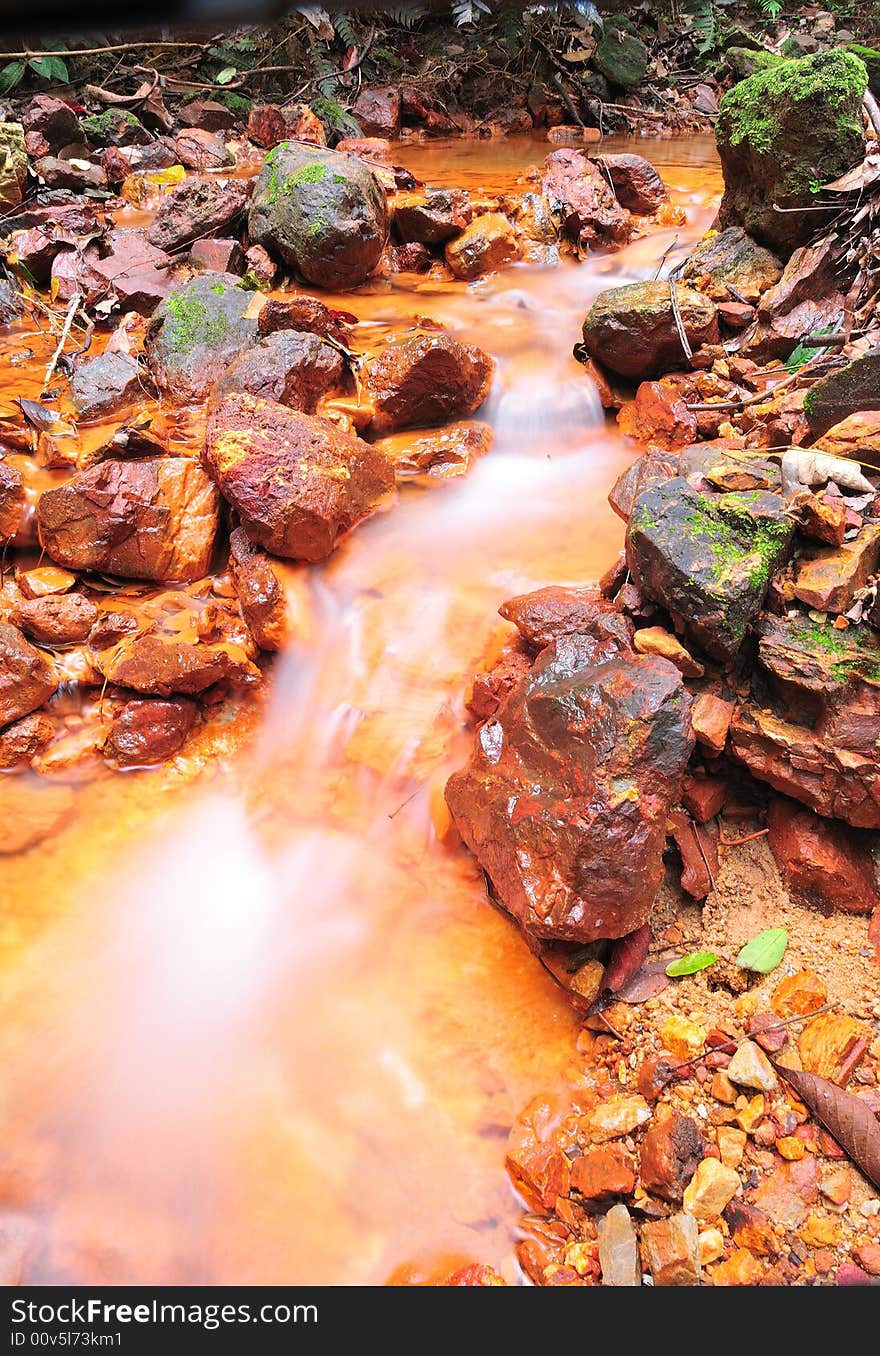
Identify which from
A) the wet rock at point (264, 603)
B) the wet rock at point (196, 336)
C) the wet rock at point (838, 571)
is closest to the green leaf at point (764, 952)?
Result: the wet rock at point (838, 571)

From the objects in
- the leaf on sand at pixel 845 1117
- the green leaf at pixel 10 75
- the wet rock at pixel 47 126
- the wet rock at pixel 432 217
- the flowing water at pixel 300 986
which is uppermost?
the green leaf at pixel 10 75

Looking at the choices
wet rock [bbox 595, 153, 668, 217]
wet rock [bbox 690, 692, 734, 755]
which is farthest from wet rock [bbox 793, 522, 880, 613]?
wet rock [bbox 595, 153, 668, 217]

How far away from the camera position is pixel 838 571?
2857mm

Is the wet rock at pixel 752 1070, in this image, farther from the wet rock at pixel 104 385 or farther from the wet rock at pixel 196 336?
the wet rock at pixel 104 385

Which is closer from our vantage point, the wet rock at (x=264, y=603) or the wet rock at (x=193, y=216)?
the wet rock at (x=264, y=603)

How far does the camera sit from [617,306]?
5.20 metres

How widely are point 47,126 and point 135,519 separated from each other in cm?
695

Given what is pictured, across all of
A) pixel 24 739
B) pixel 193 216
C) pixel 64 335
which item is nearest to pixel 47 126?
pixel 193 216

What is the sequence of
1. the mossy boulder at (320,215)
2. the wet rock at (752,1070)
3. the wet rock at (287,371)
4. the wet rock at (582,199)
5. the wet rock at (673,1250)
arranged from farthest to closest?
the wet rock at (582,199) → the mossy boulder at (320,215) → the wet rock at (287,371) → the wet rock at (752,1070) → the wet rock at (673,1250)

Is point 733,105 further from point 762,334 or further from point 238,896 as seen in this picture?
point 238,896

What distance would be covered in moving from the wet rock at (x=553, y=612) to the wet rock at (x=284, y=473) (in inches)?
44.5

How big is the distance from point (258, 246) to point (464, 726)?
202 inches

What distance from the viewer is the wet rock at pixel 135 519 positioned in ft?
13.1

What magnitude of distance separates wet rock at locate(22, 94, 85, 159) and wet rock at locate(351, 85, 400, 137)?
3.88m
